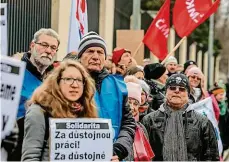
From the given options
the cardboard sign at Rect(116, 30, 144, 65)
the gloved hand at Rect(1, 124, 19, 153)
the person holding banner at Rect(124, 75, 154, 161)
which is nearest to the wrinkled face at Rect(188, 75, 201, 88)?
the cardboard sign at Rect(116, 30, 144, 65)

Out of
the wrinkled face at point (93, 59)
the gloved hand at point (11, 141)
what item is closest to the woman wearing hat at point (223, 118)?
the wrinkled face at point (93, 59)

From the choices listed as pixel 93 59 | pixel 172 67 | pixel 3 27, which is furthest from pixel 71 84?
pixel 172 67

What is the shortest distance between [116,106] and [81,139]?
0.81 metres

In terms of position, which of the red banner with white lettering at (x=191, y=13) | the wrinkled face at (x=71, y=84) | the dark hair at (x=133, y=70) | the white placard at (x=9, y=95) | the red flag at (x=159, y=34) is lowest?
the white placard at (x=9, y=95)

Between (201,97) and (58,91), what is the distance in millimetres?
5629

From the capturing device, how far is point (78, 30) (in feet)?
27.6

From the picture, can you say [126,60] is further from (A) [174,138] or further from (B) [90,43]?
(B) [90,43]

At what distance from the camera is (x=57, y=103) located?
17.0 feet

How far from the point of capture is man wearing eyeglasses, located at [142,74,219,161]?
7207 millimetres

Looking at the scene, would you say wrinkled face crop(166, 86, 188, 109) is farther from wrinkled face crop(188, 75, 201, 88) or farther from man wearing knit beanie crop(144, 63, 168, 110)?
wrinkled face crop(188, 75, 201, 88)

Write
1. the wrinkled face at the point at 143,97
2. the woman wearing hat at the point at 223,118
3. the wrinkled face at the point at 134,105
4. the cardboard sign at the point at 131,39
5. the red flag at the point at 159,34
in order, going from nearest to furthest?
the wrinkled face at the point at 134,105
the wrinkled face at the point at 143,97
the cardboard sign at the point at 131,39
the red flag at the point at 159,34
the woman wearing hat at the point at 223,118

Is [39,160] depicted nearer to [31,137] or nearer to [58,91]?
[31,137]

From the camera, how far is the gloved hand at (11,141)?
15.9 feet

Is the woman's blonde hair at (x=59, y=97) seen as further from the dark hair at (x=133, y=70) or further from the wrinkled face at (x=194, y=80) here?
the wrinkled face at (x=194, y=80)
